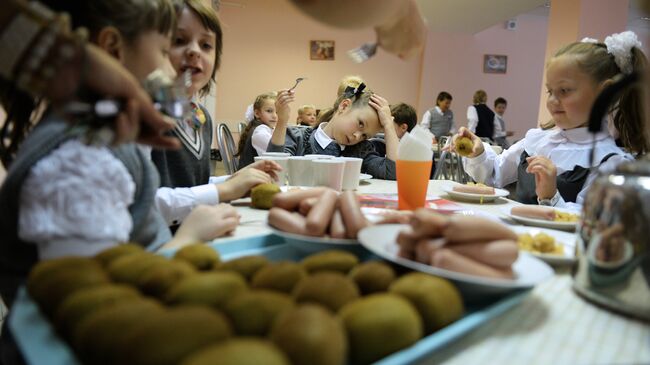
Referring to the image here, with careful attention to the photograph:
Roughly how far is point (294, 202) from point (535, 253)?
0.40 meters

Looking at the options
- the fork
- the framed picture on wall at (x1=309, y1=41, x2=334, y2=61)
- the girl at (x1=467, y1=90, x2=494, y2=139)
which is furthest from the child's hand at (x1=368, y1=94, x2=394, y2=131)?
the framed picture on wall at (x1=309, y1=41, x2=334, y2=61)

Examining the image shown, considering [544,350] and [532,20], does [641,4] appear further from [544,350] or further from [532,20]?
[532,20]

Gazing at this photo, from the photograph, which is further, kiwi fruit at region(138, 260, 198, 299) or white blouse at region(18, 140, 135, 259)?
white blouse at region(18, 140, 135, 259)

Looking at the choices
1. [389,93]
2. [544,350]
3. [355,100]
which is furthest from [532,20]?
[544,350]

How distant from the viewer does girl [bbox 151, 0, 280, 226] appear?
118cm

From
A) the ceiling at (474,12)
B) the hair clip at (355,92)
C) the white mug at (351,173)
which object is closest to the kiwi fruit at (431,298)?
the white mug at (351,173)

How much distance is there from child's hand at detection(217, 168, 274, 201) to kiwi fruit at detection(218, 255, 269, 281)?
2.26ft

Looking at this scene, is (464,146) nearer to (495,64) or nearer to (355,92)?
(355,92)

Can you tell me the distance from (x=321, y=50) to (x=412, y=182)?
7859mm

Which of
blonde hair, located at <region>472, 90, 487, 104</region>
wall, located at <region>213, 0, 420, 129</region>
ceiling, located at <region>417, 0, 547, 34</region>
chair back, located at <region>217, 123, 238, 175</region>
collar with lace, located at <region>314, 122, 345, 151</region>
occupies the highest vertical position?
ceiling, located at <region>417, 0, 547, 34</region>

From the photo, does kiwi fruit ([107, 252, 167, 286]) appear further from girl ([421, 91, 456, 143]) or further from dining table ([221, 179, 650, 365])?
girl ([421, 91, 456, 143])

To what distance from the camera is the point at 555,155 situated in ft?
5.64

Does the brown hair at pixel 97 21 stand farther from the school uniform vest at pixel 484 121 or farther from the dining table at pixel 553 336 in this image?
the school uniform vest at pixel 484 121

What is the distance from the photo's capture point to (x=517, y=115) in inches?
388
